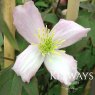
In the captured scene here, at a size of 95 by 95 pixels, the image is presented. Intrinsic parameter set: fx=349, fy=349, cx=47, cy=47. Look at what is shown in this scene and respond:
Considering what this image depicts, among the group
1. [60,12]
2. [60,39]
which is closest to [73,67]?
[60,39]

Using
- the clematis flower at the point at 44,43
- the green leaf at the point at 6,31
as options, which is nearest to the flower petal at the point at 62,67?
the clematis flower at the point at 44,43

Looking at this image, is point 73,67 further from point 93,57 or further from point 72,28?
point 93,57

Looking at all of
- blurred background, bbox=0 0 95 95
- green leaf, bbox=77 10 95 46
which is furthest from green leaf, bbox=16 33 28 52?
green leaf, bbox=77 10 95 46

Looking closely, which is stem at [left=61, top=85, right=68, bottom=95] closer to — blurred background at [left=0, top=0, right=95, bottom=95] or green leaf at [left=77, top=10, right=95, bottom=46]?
blurred background at [left=0, top=0, right=95, bottom=95]

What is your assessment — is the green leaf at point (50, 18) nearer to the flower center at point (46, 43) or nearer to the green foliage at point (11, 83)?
the flower center at point (46, 43)

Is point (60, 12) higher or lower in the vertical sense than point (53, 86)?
higher

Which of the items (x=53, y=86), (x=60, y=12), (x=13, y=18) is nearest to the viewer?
(x=13, y=18)

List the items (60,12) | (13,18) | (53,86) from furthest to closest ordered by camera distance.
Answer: (53,86), (60,12), (13,18)
